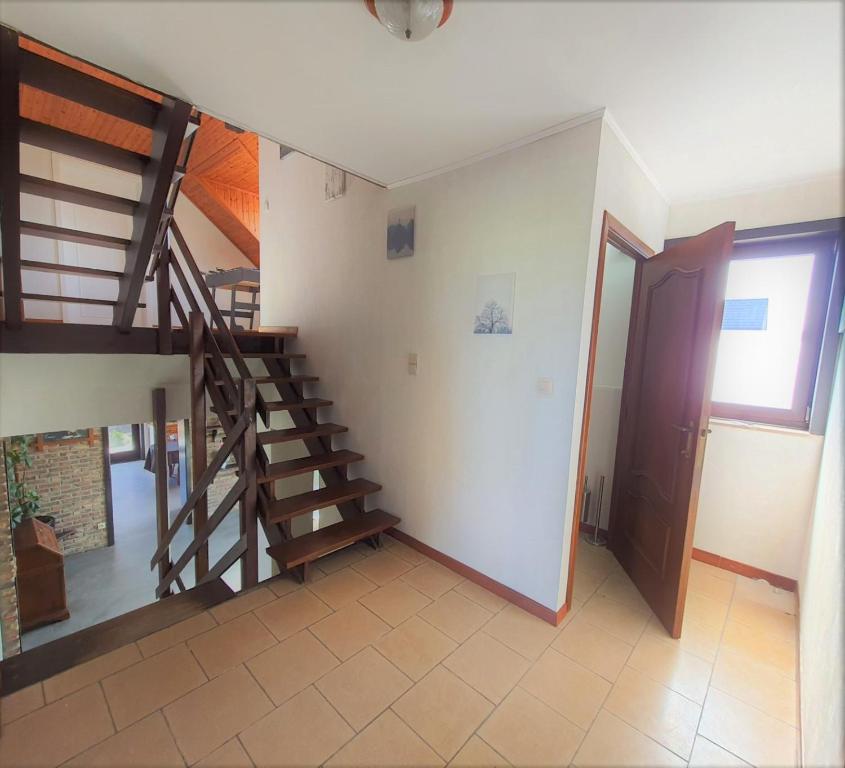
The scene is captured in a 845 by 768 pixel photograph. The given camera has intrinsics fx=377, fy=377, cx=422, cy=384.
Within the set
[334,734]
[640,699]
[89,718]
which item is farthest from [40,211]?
[640,699]

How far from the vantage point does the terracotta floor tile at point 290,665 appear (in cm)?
160

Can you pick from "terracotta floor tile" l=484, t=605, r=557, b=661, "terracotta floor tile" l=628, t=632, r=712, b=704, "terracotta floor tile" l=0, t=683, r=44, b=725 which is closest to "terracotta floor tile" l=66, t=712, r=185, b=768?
"terracotta floor tile" l=0, t=683, r=44, b=725

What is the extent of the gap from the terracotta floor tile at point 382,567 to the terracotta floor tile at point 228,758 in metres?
1.05

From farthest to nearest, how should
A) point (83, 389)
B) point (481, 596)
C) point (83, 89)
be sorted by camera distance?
point (83, 389)
point (481, 596)
point (83, 89)

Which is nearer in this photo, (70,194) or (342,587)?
(70,194)

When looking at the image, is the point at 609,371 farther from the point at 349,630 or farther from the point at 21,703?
the point at 21,703

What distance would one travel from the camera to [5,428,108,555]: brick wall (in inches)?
206

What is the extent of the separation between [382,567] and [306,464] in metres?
0.89

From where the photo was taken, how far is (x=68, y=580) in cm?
499

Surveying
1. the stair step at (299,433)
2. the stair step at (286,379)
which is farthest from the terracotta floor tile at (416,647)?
the stair step at (286,379)

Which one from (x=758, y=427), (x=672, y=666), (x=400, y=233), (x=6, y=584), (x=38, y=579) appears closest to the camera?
(x=672, y=666)

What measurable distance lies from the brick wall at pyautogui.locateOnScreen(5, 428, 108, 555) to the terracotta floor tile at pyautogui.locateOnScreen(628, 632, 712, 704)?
6.99 meters

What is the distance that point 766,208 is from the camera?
235 centimetres

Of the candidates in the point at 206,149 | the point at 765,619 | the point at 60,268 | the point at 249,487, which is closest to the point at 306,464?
the point at 249,487
